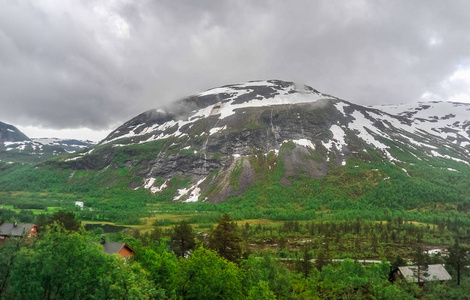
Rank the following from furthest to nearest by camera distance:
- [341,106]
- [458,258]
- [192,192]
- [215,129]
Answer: [341,106] < [215,129] < [192,192] < [458,258]

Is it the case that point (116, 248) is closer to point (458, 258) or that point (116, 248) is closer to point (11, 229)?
point (11, 229)

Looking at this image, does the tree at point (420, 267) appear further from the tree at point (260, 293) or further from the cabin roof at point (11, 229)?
the cabin roof at point (11, 229)

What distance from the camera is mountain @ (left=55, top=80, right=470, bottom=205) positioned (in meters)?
116

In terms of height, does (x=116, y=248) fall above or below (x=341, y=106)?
below

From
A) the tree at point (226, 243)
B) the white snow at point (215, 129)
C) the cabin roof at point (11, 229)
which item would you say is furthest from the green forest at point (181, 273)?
the white snow at point (215, 129)

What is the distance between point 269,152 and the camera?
434 feet

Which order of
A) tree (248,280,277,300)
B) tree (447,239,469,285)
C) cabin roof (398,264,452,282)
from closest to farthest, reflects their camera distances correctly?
tree (248,280,277,300) → tree (447,239,469,285) → cabin roof (398,264,452,282)

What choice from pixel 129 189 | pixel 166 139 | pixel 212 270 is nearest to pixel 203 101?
pixel 166 139

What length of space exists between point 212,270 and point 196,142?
5190 inches

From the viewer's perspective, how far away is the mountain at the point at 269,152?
4560 inches

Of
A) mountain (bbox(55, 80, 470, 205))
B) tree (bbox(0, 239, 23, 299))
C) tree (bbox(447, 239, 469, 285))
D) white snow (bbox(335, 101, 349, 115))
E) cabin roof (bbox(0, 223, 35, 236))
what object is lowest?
cabin roof (bbox(0, 223, 35, 236))

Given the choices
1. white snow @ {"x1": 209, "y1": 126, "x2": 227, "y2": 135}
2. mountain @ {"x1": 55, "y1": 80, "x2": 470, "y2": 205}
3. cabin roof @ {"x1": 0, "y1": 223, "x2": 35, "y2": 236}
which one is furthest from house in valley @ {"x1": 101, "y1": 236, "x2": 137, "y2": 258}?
white snow @ {"x1": 209, "y1": 126, "x2": 227, "y2": 135}

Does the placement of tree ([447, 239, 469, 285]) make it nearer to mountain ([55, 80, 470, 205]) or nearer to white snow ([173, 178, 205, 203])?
mountain ([55, 80, 470, 205])

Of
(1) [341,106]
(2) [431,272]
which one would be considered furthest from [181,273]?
(1) [341,106]
